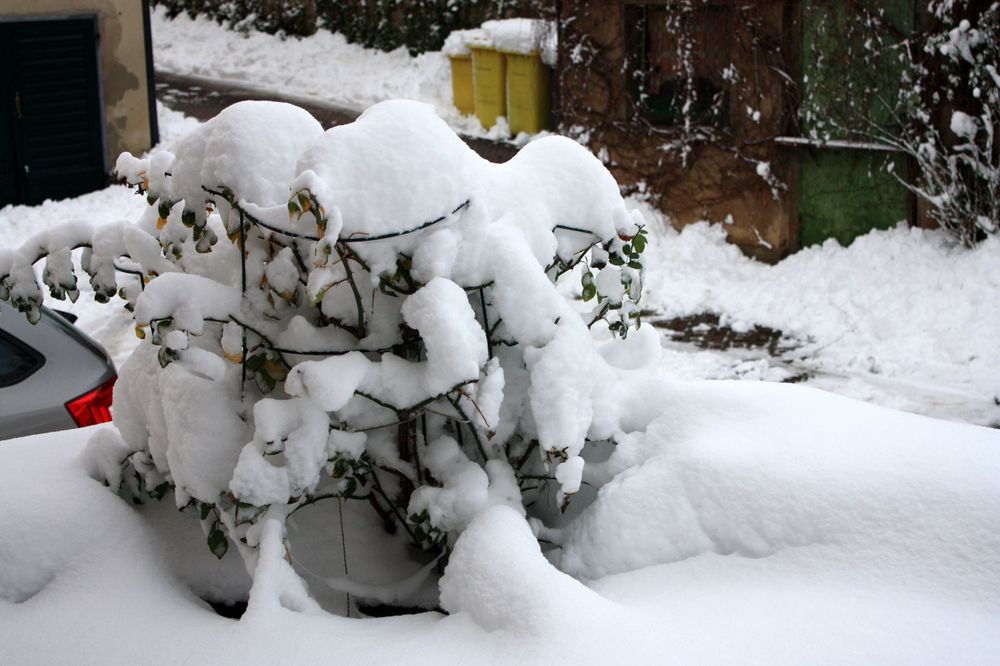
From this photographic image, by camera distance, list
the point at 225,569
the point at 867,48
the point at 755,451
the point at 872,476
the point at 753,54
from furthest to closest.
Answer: the point at 753,54 < the point at 867,48 < the point at 225,569 < the point at 755,451 < the point at 872,476

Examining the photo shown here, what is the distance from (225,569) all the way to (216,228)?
3.31ft

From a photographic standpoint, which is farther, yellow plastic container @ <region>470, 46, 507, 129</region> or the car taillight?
yellow plastic container @ <region>470, 46, 507, 129</region>

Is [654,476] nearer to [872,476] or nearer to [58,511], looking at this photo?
[872,476]

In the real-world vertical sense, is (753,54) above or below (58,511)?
above

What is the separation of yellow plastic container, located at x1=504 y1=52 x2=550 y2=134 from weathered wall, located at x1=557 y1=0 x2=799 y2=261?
7.09 ft

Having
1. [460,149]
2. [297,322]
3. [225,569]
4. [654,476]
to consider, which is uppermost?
[460,149]

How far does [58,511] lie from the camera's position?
3.16 meters

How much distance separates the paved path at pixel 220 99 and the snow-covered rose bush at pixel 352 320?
11376mm

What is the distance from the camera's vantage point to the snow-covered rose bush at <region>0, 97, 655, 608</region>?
2770 mm

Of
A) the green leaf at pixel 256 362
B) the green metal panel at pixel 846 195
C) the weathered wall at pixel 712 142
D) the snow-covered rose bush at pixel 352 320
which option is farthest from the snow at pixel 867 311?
the green leaf at pixel 256 362

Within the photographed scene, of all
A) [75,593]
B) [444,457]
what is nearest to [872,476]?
[444,457]

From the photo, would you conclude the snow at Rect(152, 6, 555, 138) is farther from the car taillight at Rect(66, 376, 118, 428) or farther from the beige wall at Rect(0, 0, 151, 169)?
the car taillight at Rect(66, 376, 118, 428)

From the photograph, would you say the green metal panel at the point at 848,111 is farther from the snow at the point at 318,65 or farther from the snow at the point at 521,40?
the snow at the point at 318,65

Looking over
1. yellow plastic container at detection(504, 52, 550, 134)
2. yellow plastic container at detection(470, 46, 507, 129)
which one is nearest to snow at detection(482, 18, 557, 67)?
yellow plastic container at detection(504, 52, 550, 134)
